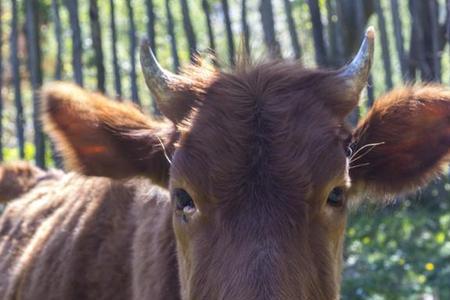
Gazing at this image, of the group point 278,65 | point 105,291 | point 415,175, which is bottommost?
point 105,291

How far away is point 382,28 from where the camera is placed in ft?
30.7

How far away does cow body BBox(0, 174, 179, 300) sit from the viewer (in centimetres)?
472

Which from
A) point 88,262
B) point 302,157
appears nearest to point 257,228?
point 302,157

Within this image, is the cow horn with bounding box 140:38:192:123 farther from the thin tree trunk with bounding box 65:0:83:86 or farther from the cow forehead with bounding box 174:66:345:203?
the thin tree trunk with bounding box 65:0:83:86

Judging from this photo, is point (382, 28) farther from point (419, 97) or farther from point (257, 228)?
point (257, 228)

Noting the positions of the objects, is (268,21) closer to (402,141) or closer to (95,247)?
(95,247)

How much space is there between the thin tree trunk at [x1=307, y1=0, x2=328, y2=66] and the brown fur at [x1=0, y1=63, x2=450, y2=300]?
3.63 meters

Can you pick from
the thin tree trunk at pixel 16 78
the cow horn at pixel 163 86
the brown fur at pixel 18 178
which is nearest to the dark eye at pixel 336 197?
the cow horn at pixel 163 86

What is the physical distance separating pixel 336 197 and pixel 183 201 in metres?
0.66

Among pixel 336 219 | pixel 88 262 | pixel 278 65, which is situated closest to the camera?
pixel 336 219

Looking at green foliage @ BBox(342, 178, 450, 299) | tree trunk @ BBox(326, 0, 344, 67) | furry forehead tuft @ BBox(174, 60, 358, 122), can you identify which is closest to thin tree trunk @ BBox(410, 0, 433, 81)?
tree trunk @ BBox(326, 0, 344, 67)

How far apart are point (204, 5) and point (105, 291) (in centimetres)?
473

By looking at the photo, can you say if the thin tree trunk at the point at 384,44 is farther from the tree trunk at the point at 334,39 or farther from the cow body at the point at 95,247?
the cow body at the point at 95,247

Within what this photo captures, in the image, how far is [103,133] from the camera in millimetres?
4652
